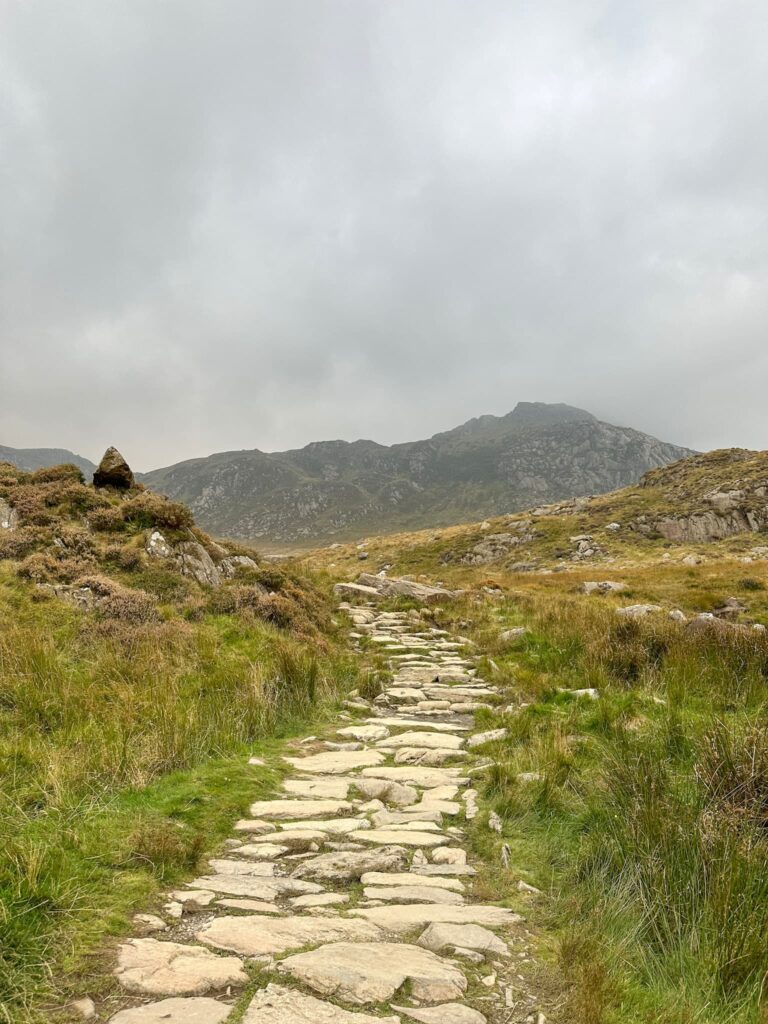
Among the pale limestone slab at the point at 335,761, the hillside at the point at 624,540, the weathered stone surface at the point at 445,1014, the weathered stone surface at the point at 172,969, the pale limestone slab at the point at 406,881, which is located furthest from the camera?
the hillside at the point at 624,540

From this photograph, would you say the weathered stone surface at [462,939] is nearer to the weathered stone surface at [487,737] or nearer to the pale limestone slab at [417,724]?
the weathered stone surface at [487,737]

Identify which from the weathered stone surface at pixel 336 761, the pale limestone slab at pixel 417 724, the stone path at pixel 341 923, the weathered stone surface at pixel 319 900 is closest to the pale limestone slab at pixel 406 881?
the stone path at pixel 341 923

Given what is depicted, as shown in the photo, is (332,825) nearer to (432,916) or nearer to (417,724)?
(432,916)

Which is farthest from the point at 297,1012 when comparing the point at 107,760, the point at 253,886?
the point at 107,760

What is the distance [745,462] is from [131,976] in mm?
68844

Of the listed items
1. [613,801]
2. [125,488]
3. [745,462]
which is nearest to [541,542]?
[745,462]

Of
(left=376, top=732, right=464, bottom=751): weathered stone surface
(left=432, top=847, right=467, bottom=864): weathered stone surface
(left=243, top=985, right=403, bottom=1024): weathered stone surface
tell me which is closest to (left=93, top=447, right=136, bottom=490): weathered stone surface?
(left=376, top=732, right=464, bottom=751): weathered stone surface

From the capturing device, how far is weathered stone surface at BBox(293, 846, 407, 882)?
395cm

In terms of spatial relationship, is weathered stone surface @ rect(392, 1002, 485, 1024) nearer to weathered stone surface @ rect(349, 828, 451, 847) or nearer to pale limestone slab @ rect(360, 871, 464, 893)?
pale limestone slab @ rect(360, 871, 464, 893)

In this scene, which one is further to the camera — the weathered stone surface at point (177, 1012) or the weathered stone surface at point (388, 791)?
the weathered stone surface at point (388, 791)

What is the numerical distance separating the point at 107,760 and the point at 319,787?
2003mm

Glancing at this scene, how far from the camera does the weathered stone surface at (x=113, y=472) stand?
1695 cm

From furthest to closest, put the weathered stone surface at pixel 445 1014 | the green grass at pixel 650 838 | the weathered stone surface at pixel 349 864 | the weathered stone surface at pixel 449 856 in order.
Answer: the weathered stone surface at pixel 449 856 < the weathered stone surface at pixel 349 864 < the green grass at pixel 650 838 < the weathered stone surface at pixel 445 1014

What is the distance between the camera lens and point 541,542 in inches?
1997
